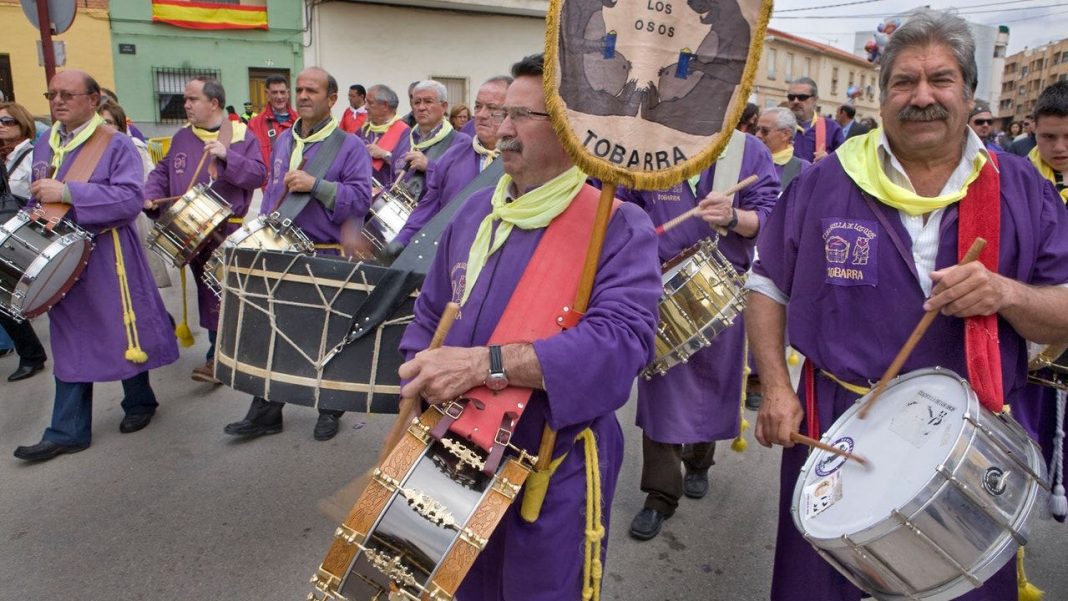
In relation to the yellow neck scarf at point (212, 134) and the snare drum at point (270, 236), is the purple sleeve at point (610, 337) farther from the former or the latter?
the yellow neck scarf at point (212, 134)

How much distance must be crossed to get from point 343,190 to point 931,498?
13.0 feet

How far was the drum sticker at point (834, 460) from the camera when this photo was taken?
2096 millimetres

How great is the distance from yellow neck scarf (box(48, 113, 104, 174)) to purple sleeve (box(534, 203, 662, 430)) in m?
4.00

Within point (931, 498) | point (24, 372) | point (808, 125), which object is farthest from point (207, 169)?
point (808, 125)

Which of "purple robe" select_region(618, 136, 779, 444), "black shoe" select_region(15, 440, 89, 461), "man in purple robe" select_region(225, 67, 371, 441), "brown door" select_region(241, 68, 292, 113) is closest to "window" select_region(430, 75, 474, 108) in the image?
"brown door" select_region(241, 68, 292, 113)

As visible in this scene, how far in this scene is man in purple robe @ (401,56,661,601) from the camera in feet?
6.41

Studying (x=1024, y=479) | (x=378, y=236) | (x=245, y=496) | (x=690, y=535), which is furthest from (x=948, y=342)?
(x=378, y=236)

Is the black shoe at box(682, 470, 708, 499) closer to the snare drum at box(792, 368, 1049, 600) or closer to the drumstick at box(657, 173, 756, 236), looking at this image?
the drumstick at box(657, 173, 756, 236)

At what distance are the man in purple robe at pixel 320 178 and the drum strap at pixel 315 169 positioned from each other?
0.02 meters

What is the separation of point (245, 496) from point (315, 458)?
572mm

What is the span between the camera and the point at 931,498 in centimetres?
175

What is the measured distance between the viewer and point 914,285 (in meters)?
2.15

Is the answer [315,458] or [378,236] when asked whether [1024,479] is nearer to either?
[315,458]

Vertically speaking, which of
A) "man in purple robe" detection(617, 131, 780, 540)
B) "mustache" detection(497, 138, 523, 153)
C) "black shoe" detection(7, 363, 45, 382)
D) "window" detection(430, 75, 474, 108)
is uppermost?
"window" detection(430, 75, 474, 108)
